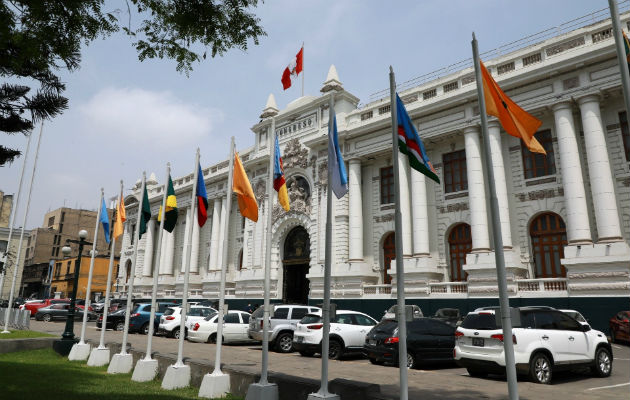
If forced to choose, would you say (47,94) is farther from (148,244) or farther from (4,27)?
(148,244)

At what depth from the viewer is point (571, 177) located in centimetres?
2098

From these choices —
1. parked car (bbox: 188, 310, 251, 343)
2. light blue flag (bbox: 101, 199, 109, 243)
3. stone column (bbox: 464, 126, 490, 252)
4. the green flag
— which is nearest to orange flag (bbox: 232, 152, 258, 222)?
the green flag

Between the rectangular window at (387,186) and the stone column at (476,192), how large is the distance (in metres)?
5.86

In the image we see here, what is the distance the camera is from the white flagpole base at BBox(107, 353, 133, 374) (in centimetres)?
1296

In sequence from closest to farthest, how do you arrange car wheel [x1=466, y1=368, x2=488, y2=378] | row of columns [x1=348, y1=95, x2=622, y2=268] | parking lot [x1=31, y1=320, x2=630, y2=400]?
parking lot [x1=31, y1=320, x2=630, y2=400]
car wheel [x1=466, y1=368, x2=488, y2=378]
row of columns [x1=348, y1=95, x2=622, y2=268]

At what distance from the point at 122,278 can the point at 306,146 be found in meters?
31.9

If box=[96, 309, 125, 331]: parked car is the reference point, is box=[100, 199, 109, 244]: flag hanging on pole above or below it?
above

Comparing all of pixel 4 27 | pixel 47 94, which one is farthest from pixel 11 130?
pixel 4 27

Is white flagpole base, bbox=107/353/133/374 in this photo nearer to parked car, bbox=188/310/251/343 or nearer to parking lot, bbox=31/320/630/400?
parking lot, bbox=31/320/630/400

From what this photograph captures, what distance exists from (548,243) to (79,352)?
2087cm

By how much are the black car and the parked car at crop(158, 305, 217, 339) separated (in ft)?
34.4

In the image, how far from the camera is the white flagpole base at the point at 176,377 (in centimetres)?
1048

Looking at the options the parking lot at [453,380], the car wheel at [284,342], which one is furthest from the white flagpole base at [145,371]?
the car wheel at [284,342]

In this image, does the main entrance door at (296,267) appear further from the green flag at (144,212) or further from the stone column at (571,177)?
the green flag at (144,212)
